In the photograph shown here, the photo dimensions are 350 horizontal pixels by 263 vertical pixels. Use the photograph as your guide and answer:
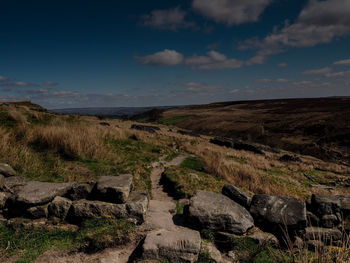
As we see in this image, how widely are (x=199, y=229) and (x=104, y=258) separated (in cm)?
239

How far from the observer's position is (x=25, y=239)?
443cm

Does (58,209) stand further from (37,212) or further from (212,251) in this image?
(212,251)

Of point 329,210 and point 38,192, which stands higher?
point 38,192

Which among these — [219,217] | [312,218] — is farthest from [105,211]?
[312,218]

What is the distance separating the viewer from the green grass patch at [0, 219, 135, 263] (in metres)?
4.17

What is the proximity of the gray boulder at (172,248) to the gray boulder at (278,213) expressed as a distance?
230 centimetres

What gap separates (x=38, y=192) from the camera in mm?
Result: 5336

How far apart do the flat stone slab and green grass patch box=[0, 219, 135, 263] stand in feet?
2.01

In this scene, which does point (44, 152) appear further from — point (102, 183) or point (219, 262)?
point (219, 262)

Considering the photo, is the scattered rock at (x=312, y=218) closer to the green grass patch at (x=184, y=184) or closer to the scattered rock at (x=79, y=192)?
the green grass patch at (x=184, y=184)

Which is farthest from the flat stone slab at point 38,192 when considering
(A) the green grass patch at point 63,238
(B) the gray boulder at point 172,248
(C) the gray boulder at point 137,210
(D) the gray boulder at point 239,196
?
(D) the gray boulder at point 239,196

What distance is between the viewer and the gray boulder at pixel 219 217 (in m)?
4.96

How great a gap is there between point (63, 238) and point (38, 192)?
1636 mm

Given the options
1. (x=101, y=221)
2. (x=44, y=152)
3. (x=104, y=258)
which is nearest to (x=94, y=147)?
(x=44, y=152)
